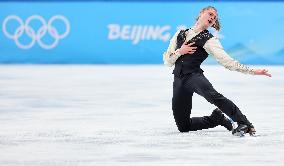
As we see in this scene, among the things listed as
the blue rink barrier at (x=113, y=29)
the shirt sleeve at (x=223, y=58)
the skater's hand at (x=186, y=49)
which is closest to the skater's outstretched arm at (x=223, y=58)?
the shirt sleeve at (x=223, y=58)

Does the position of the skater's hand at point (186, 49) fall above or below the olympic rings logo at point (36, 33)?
below

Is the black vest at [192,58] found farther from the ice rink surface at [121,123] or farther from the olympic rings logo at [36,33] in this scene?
the olympic rings logo at [36,33]

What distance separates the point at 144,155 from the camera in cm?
→ 637

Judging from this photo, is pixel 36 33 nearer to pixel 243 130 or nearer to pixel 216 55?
pixel 216 55

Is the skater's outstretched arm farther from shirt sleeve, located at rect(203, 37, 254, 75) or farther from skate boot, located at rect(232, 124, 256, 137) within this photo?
skate boot, located at rect(232, 124, 256, 137)

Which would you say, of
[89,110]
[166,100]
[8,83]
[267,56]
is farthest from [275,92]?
[267,56]

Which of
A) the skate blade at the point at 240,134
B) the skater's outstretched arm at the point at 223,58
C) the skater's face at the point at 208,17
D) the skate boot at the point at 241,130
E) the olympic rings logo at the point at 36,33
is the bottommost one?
the skate blade at the point at 240,134

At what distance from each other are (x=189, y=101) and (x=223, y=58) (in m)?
0.56

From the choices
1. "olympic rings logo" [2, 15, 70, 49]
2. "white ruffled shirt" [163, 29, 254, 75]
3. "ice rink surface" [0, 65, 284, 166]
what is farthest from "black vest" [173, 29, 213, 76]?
"olympic rings logo" [2, 15, 70, 49]

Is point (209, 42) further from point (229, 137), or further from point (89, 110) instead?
point (89, 110)

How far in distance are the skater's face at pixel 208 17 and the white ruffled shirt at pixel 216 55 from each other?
12 cm

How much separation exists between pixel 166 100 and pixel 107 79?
334cm

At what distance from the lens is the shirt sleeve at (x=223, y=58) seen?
728 cm

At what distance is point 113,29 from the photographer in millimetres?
17734
